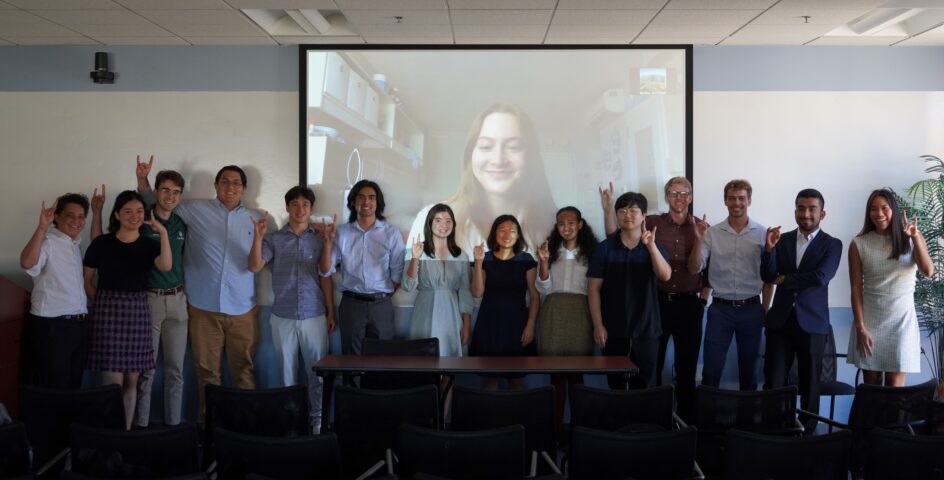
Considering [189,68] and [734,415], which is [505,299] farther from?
[189,68]

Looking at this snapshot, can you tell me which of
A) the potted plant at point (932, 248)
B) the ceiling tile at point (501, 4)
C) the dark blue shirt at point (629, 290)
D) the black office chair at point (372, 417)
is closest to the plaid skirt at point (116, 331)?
the black office chair at point (372, 417)

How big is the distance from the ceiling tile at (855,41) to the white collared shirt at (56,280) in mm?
5699

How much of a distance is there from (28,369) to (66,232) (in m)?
1.15

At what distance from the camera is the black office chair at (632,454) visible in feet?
8.46

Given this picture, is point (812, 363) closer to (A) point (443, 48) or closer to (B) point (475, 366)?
(B) point (475, 366)

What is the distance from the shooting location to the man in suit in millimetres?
4516

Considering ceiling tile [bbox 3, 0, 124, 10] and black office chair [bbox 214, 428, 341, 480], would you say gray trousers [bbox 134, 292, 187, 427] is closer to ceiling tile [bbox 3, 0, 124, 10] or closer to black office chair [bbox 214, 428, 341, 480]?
ceiling tile [bbox 3, 0, 124, 10]

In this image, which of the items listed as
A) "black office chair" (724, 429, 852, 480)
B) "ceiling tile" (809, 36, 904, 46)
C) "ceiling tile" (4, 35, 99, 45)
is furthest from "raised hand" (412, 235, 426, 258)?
"ceiling tile" (809, 36, 904, 46)

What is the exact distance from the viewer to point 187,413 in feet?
18.1

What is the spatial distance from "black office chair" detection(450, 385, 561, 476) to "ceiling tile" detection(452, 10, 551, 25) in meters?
2.65

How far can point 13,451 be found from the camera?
8.55 ft

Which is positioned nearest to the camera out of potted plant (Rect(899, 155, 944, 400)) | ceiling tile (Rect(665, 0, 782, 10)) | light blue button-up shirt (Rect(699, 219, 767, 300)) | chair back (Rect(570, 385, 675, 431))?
chair back (Rect(570, 385, 675, 431))

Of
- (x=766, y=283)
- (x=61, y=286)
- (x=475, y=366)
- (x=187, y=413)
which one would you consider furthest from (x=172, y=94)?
(x=766, y=283)

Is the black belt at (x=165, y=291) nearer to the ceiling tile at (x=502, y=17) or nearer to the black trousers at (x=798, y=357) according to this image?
the ceiling tile at (x=502, y=17)
